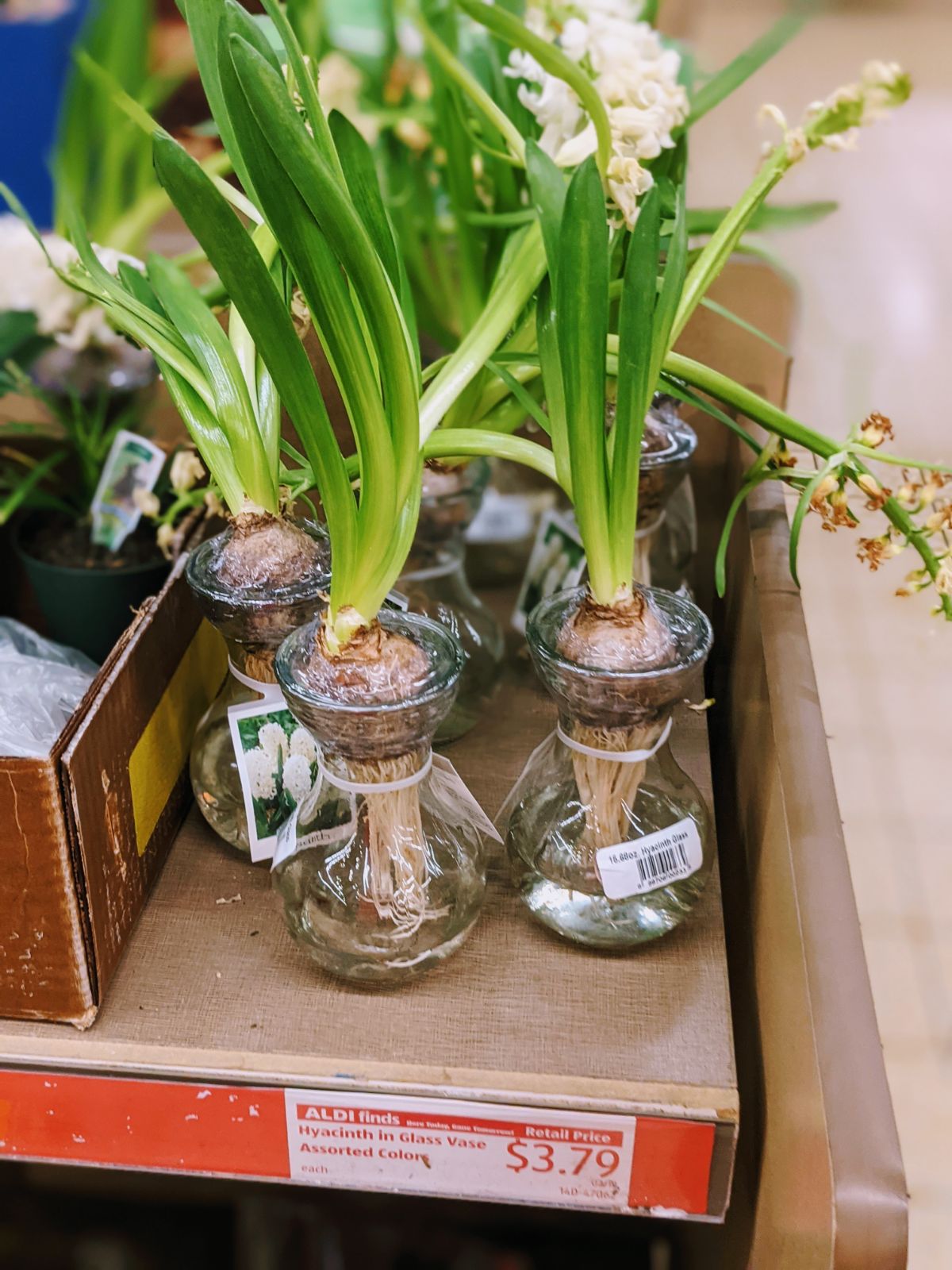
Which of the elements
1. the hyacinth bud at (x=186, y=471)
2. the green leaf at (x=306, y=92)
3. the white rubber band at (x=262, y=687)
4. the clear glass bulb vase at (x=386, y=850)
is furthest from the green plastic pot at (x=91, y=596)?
the green leaf at (x=306, y=92)

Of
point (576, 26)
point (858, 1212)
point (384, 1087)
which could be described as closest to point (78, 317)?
point (576, 26)

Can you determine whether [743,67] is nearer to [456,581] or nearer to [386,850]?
[456,581]

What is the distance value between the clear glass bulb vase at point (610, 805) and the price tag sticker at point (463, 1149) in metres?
0.12

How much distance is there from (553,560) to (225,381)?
1.28 ft

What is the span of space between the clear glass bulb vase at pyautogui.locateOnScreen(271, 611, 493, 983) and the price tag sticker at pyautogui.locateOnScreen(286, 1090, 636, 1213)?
0.26ft

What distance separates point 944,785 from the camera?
6.26ft

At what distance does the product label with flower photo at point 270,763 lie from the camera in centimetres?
76

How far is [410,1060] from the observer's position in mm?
657

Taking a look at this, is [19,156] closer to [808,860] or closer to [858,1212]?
[808,860]

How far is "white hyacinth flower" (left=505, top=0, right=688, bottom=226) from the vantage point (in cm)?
79

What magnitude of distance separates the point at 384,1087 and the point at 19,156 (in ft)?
4.08

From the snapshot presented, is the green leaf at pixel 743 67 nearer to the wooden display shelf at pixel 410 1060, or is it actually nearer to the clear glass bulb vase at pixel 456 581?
the clear glass bulb vase at pixel 456 581

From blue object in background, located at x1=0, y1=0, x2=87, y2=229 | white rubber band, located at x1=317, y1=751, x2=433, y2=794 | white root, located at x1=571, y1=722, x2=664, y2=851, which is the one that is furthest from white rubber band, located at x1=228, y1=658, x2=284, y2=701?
blue object in background, located at x1=0, y1=0, x2=87, y2=229

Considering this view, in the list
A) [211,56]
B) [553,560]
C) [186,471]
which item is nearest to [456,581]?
[553,560]
